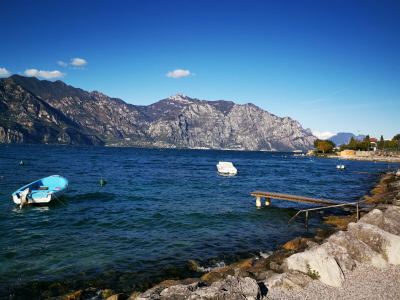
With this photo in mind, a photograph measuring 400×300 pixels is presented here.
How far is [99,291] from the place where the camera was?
14.4 metres

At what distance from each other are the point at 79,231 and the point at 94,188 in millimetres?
25419

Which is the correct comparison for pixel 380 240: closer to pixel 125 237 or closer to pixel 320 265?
pixel 320 265

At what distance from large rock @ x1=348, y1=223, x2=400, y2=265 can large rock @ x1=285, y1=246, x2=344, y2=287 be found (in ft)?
11.0

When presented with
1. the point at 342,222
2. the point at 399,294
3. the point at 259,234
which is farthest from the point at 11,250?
the point at 342,222

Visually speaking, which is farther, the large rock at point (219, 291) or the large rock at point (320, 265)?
the large rock at point (320, 265)

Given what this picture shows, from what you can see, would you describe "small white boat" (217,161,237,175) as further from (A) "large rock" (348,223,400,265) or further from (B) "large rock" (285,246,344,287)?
(B) "large rock" (285,246,344,287)

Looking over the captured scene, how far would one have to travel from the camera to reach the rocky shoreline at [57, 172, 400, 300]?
36.0 ft

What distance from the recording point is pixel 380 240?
15750 millimetres

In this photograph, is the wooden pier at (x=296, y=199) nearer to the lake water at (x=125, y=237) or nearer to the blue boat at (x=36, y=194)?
the lake water at (x=125, y=237)

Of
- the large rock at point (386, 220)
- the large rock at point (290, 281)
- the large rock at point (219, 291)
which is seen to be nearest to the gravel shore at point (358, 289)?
the large rock at point (290, 281)

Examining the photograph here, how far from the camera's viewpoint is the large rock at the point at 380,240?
49.3 feet

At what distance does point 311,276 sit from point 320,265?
24.0 inches

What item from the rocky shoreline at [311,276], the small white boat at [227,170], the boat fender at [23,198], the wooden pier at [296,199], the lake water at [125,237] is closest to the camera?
the rocky shoreline at [311,276]

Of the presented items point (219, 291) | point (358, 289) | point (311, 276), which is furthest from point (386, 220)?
point (219, 291)
